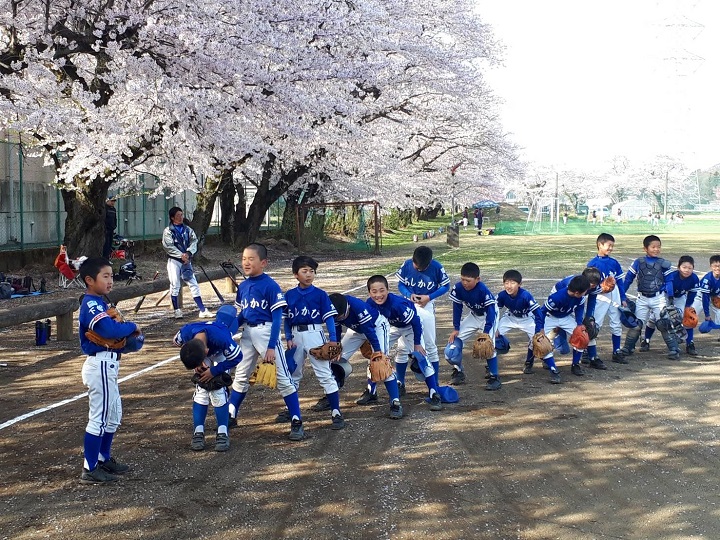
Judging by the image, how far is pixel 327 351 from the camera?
24.1ft

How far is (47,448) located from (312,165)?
2519 centimetres

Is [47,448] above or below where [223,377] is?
below

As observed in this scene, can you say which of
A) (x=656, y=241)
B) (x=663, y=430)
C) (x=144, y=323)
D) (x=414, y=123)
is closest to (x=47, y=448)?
(x=663, y=430)

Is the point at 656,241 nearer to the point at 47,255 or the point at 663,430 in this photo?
the point at 663,430

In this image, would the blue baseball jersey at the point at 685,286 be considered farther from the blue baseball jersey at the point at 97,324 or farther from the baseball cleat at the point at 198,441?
the blue baseball jersey at the point at 97,324

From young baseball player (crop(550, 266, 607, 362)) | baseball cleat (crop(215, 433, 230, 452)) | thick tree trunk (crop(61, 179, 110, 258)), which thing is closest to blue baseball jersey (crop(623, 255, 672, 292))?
young baseball player (crop(550, 266, 607, 362))

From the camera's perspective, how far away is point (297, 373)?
7719 millimetres

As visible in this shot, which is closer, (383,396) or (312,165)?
(383,396)

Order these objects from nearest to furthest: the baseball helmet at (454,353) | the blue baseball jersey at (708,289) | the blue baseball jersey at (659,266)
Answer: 1. the baseball helmet at (454,353)
2. the blue baseball jersey at (659,266)
3. the blue baseball jersey at (708,289)

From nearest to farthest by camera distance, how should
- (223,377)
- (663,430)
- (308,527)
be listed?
(308,527) < (223,377) < (663,430)

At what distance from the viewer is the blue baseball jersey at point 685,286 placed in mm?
11484

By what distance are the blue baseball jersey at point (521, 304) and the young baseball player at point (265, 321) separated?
357 centimetres

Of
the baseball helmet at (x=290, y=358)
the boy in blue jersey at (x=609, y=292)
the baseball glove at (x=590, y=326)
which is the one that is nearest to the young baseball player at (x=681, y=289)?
the boy in blue jersey at (x=609, y=292)

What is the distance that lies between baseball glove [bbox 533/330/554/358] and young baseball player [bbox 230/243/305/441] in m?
3.50
